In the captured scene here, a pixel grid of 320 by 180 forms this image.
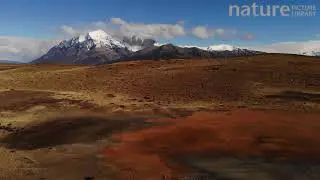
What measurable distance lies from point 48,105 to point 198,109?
42.1 feet

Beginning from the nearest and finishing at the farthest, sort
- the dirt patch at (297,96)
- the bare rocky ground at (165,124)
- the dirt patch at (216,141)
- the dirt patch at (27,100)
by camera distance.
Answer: the bare rocky ground at (165,124)
the dirt patch at (216,141)
the dirt patch at (27,100)
the dirt patch at (297,96)

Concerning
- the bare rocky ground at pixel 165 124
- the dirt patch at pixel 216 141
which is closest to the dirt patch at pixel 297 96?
the bare rocky ground at pixel 165 124

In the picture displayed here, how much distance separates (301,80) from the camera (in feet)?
157

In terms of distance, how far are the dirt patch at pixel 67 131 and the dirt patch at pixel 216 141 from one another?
2.07 meters

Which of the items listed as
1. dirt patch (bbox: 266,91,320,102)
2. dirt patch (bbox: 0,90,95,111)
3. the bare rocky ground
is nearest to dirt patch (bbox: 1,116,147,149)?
the bare rocky ground

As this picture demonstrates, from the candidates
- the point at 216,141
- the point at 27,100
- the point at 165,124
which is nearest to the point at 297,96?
the point at 165,124

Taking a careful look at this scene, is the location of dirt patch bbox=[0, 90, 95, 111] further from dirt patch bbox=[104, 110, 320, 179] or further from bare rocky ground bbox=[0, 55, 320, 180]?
dirt patch bbox=[104, 110, 320, 179]

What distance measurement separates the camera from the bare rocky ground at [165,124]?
21.9 metres

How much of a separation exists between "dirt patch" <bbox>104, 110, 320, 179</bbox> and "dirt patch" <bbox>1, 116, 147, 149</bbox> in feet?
6.79

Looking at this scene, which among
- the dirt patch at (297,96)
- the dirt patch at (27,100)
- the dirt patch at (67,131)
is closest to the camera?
the dirt patch at (67,131)

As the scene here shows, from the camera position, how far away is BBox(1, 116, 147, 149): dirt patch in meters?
27.8

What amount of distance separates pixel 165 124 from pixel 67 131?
260 inches

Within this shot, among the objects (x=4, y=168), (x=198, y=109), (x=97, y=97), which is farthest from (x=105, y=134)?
(x=97, y=97)

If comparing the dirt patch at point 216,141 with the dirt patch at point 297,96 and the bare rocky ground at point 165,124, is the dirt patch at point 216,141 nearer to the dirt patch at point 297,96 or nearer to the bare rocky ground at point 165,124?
the bare rocky ground at point 165,124
